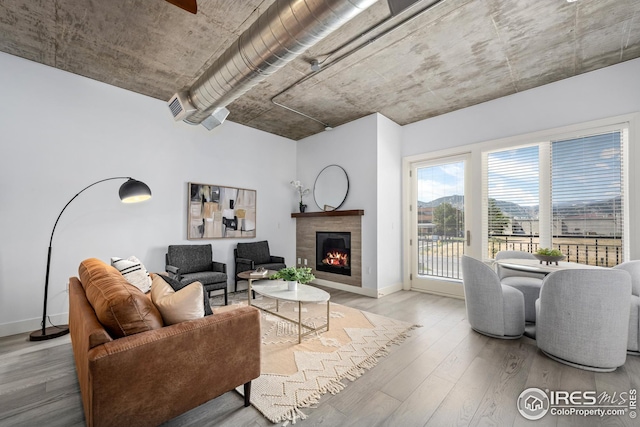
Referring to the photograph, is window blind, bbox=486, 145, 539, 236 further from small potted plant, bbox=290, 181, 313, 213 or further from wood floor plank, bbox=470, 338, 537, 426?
small potted plant, bbox=290, 181, 313, 213

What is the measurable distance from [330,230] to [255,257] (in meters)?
1.47

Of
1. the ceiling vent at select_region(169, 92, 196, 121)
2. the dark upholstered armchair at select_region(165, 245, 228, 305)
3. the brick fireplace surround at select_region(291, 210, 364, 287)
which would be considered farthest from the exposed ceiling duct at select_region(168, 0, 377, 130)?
the brick fireplace surround at select_region(291, 210, 364, 287)

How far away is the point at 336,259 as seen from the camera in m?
5.18

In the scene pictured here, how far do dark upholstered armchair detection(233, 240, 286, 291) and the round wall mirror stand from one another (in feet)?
4.42

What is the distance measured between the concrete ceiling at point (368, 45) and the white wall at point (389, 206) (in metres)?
0.85

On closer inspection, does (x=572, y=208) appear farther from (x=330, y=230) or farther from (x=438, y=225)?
(x=330, y=230)

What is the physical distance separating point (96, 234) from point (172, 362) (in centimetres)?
301

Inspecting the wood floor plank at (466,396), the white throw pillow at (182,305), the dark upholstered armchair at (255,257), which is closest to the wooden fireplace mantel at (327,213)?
the dark upholstered armchair at (255,257)

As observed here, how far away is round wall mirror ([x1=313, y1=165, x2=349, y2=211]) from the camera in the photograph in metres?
5.11

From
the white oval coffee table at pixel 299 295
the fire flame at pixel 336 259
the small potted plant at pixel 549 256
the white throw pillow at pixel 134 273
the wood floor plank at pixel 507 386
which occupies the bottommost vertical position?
the wood floor plank at pixel 507 386

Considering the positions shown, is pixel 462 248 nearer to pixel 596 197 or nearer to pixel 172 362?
pixel 596 197

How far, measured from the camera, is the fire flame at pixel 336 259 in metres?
5.04

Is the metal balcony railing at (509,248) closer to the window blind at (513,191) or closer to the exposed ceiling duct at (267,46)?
the window blind at (513,191)

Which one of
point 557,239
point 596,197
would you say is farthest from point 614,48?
point 557,239
